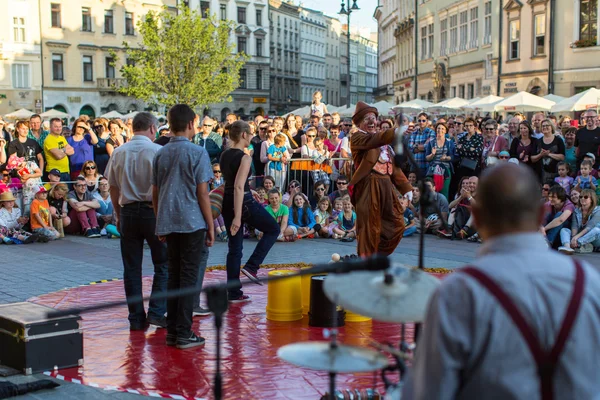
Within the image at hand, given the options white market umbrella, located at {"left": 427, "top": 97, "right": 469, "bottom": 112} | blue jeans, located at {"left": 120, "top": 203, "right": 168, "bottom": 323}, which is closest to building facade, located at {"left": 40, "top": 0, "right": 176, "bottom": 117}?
white market umbrella, located at {"left": 427, "top": 97, "right": 469, "bottom": 112}

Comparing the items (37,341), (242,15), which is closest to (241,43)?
(242,15)

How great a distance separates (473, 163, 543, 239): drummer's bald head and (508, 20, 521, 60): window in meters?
37.0

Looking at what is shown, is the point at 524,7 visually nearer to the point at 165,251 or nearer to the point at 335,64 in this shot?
the point at 165,251

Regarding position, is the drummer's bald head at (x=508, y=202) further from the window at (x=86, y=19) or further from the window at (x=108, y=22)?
the window at (x=108, y=22)

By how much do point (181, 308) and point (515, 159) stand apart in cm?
899

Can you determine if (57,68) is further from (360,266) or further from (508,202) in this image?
(508,202)

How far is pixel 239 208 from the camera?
855 centimetres

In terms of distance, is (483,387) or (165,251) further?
(165,251)

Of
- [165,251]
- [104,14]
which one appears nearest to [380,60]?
[104,14]

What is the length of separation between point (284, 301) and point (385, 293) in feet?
16.7

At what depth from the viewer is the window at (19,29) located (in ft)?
187

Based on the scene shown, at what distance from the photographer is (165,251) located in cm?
766

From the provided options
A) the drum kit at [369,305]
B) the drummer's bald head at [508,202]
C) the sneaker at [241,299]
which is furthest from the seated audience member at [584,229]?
the drummer's bald head at [508,202]

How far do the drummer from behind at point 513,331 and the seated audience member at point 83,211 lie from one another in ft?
42.5
